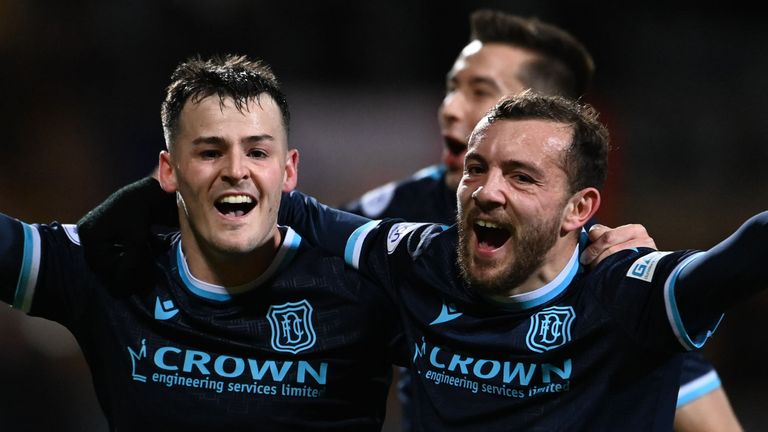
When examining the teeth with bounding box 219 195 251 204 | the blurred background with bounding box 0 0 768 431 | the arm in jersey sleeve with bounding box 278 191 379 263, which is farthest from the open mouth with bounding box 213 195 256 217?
the blurred background with bounding box 0 0 768 431

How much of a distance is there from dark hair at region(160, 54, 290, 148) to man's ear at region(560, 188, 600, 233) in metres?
0.80

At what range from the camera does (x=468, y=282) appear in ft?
8.59

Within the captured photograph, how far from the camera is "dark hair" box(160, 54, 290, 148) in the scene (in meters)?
2.74

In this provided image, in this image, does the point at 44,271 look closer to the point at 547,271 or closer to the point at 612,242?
the point at 547,271

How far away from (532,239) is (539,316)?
190 mm

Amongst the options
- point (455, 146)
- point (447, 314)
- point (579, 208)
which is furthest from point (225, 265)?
point (455, 146)

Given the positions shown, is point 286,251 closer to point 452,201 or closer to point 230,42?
point 452,201

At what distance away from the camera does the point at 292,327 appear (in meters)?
2.77

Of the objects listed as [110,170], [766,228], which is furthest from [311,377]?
[110,170]

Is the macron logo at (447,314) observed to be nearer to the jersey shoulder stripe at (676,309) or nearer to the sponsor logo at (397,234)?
the sponsor logo at (397,234)

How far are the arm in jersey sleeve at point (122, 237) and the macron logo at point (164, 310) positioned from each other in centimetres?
8

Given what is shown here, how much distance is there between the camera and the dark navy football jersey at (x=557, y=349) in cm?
239

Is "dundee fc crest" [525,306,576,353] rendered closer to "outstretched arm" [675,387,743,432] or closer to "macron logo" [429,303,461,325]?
"macron logo" [429,303,461,325]

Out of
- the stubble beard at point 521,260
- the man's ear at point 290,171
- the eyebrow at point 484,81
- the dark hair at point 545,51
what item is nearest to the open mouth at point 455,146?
the eyebrow at point 484,81
